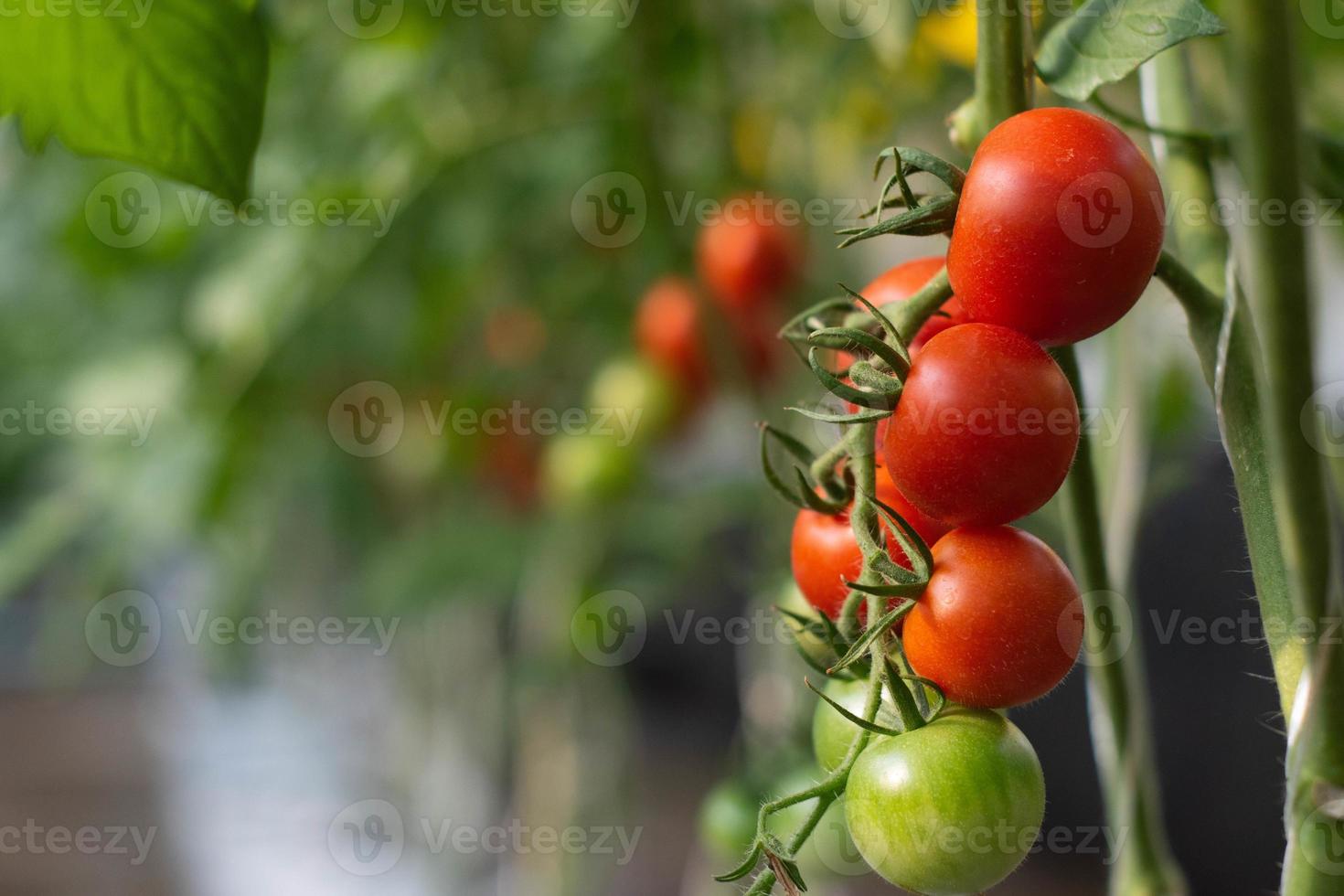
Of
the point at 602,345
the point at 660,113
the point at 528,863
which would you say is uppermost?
the point at 660,113

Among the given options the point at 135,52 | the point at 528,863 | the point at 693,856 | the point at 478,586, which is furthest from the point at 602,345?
the point at 693,856

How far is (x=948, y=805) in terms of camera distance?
6.0 inches

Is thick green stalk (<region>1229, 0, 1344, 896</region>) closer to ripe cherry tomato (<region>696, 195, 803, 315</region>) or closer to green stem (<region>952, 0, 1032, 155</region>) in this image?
green stem (<region>952, 0, 1032, 155</region>)

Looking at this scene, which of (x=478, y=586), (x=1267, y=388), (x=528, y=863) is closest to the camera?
(x=1267, y=388)

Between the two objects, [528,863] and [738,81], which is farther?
[528,863]

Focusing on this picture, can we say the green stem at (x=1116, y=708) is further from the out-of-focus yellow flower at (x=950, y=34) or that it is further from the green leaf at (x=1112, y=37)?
the out-of-focus yellow flower at (x=950, y=34)

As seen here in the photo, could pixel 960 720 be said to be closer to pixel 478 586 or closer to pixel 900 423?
pixel 900 423

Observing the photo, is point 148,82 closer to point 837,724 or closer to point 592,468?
point 837,724

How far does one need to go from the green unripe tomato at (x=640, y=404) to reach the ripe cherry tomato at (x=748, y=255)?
0.05m

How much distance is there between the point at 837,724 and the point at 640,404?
1.31 ft

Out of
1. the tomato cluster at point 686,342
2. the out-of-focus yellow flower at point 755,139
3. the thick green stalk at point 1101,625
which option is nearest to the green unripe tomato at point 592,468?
the tomato cluster at point 686,342

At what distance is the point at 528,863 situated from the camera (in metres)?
0.83

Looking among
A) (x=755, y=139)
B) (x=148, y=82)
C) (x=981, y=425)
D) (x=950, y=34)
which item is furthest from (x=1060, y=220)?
(x=755, y=139)

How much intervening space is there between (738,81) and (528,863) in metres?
0.56
